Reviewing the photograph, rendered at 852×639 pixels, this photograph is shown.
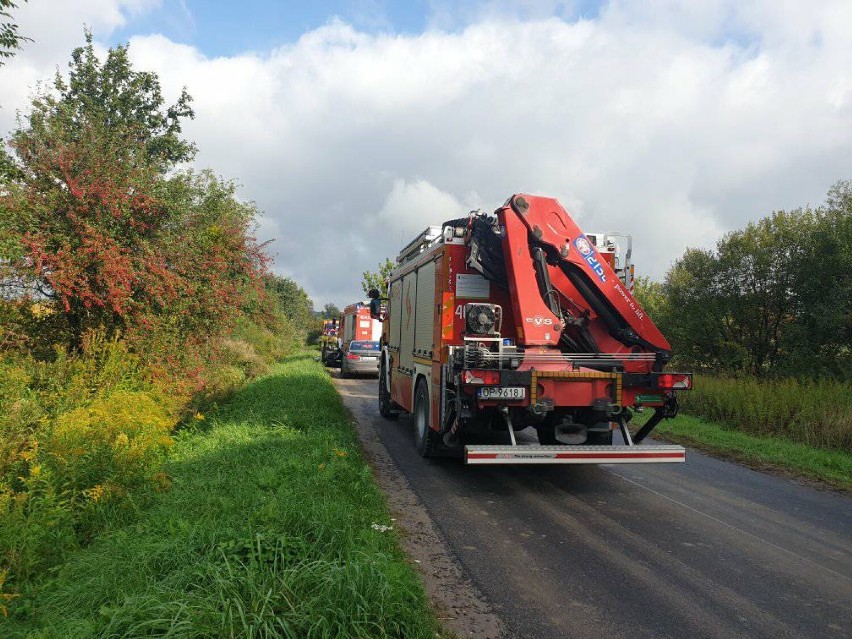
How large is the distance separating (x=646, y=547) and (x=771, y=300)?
Answer: 19.2 metres

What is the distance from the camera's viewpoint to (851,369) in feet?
55.5

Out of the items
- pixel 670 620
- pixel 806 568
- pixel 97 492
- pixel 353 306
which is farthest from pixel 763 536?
pixel 353 306

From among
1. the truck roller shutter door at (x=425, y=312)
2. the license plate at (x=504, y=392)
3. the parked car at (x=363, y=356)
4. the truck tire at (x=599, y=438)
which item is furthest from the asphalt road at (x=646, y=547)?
the parked car at (x=363, y=356)

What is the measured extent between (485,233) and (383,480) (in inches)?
135

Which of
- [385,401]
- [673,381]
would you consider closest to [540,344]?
[673,381]

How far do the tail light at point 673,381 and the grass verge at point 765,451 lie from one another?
107 inches

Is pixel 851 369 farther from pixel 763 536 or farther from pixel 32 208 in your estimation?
pixel 32 208

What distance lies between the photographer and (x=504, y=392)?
670 cm

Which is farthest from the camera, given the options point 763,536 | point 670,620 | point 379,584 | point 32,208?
point 32,208

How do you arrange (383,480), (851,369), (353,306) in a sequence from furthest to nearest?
(353,306) → (851,369) → (383,480)

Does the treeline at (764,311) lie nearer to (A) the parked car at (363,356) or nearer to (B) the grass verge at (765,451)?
(B) the grass verge at (765,451)

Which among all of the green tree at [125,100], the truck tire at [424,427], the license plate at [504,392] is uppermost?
the green tree at [125,100]

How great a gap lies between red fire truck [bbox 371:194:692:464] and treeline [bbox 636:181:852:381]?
12932 mm

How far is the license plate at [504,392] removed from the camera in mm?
6676
